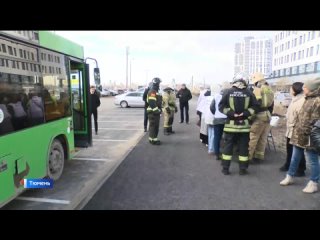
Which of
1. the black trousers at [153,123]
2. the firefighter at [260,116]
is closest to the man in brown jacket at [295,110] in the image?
the firefighter at [260,116]

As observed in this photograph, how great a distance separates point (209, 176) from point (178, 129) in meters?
6.36

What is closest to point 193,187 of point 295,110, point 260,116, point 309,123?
point 309,123

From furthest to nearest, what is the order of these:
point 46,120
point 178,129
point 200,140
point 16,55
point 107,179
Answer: point 178,129
point 200,140
point 107,179
point 46,120
point 16,55

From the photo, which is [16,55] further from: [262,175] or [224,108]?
[262,175]

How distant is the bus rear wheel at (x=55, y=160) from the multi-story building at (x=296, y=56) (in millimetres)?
57996

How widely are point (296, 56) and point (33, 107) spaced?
78338 millimetres

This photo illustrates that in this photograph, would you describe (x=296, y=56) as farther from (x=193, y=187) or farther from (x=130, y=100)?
(x=193, y=187)

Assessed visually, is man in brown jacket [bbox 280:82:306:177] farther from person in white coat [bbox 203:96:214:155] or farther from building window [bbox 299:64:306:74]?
building window [bbox 299:64:306:74]

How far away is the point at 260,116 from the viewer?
6.64 meters

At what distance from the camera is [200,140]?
382 inches

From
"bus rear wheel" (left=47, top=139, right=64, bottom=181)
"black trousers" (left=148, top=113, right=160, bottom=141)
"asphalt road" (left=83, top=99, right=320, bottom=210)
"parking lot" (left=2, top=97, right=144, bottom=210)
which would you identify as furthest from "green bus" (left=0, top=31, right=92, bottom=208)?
"black trousers" (left=148, top=113, right=160, bottom=141)

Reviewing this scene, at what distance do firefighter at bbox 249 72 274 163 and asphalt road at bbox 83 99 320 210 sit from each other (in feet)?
1.33

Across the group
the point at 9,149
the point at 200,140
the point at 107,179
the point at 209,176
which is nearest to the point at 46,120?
the point at 9,149

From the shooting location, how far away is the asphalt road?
454 centimetres
